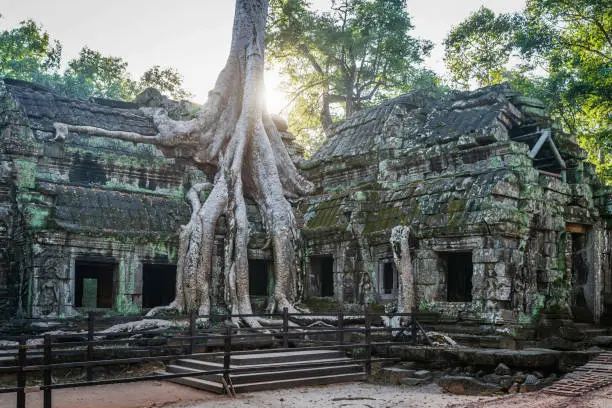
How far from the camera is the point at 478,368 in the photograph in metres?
8.35

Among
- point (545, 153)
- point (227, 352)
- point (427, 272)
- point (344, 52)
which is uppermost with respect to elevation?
point (344, 52)

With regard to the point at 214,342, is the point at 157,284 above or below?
above

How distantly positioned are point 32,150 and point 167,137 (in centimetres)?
286

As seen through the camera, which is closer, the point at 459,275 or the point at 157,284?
the point at 459,275

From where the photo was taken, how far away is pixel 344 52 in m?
26.2

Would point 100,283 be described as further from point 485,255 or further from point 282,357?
point 485,255

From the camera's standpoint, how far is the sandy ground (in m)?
6.62

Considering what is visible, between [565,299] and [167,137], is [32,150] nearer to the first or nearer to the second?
[167,137]

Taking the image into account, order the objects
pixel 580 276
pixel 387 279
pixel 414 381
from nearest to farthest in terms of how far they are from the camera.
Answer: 1. pixel 414 381
2. pixel 580 276
3. pixel 387 279

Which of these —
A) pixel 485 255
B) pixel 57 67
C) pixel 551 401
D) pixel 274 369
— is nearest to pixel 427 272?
pixel 485 255

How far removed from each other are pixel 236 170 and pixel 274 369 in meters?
5.74

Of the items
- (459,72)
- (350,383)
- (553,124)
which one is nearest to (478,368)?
(350,383)

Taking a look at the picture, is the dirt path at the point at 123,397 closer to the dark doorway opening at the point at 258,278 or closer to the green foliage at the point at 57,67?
the dark doorway opening at the point at 258,278

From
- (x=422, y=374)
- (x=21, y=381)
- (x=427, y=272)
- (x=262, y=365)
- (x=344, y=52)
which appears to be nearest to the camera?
(x=21, y=381)
